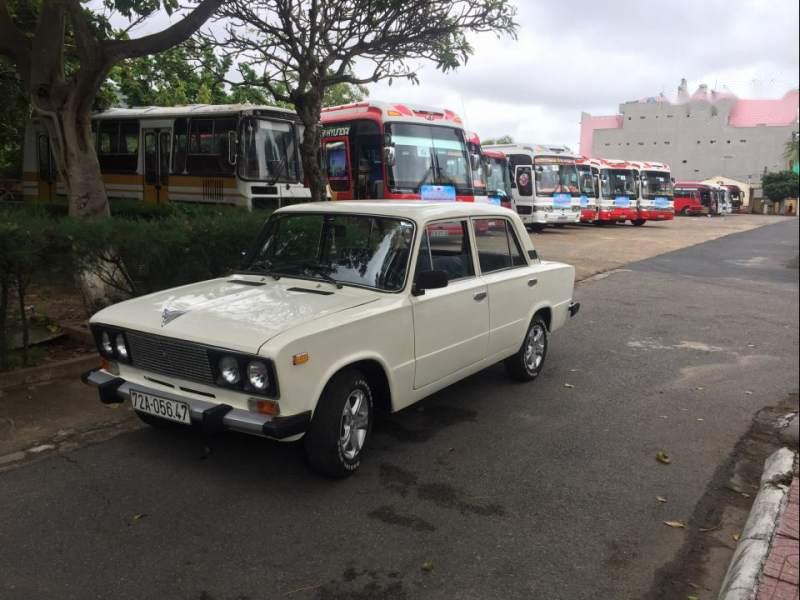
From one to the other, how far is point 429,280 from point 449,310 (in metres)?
0.46

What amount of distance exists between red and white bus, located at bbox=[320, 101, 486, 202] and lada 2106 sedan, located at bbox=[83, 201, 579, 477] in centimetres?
844

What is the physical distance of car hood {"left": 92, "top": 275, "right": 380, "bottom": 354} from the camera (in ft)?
12.1

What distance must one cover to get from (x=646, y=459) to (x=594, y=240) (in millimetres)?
19995

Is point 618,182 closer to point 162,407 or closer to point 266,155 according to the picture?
point 266,155

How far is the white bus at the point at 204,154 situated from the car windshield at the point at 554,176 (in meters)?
12.8

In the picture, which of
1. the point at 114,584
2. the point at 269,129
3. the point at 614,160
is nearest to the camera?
the point at 114,584

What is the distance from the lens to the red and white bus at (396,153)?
14.0 m

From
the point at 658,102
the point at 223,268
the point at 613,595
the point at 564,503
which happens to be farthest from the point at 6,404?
the point at 658,102

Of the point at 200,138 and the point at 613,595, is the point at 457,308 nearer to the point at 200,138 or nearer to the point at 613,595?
the point at 613,595

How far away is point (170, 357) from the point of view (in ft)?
12.7

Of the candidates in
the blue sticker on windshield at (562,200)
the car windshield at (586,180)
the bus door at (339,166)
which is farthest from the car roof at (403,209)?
the car windshield at (586,180)

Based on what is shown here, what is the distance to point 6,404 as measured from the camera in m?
5.14

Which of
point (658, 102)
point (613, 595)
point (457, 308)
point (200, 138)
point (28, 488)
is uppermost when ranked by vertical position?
point (200, 138)

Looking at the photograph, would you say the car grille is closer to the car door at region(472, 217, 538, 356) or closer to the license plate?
the license plate
